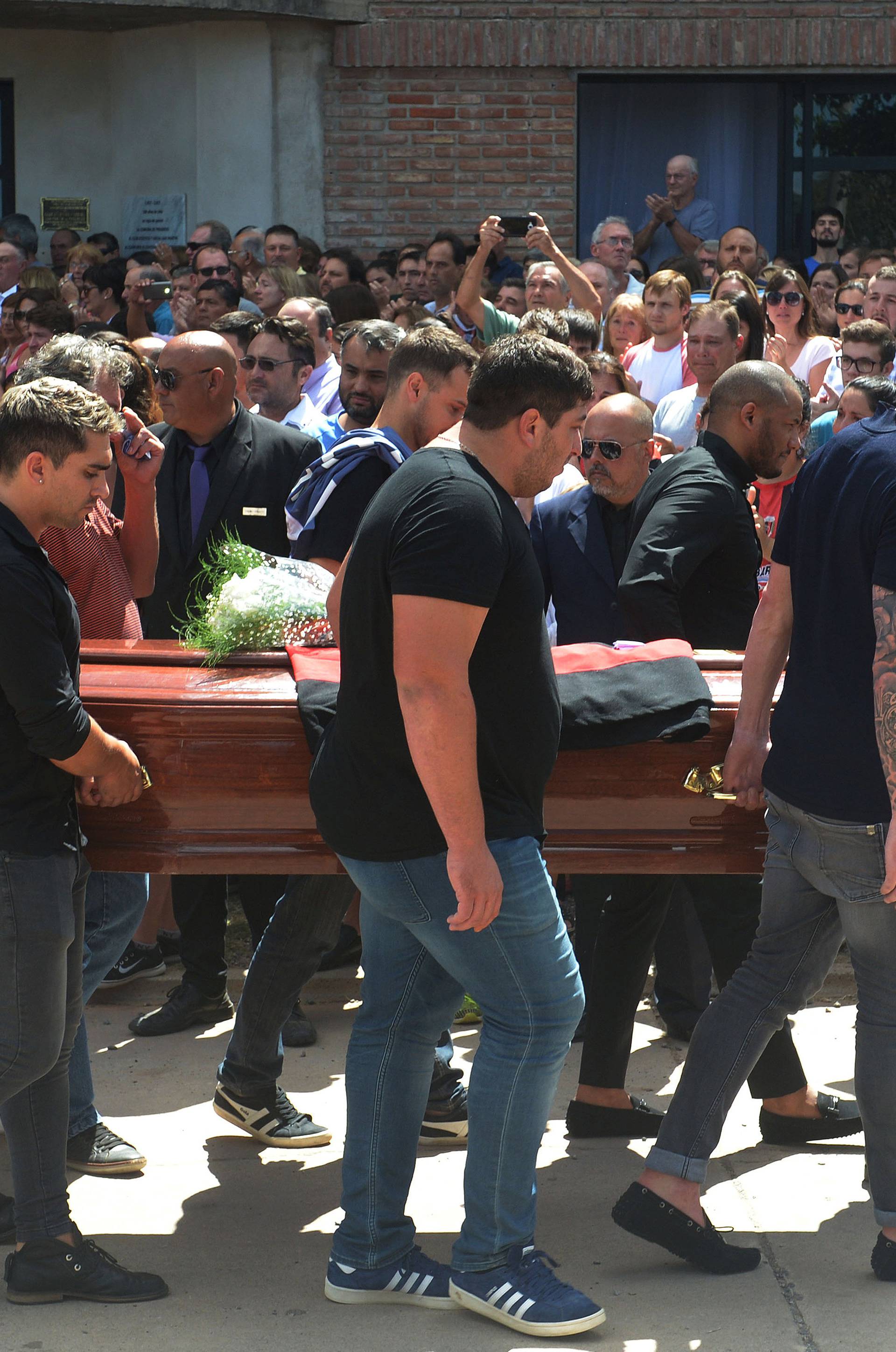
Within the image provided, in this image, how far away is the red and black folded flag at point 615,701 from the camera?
122 inches

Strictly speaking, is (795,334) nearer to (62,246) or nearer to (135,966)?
(135,966)

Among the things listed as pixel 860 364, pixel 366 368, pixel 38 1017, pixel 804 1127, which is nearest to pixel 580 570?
pixel 366 368

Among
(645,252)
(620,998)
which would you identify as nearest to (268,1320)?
(620,998)

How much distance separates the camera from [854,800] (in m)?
2.93

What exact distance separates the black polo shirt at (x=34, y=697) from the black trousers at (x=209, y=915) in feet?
4.85

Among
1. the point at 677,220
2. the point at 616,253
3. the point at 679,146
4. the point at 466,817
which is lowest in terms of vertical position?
the point at 466,817

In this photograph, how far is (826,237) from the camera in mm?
10648

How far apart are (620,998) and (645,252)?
8.71 meters

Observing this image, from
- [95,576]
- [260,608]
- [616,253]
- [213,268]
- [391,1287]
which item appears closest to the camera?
[391,1287]

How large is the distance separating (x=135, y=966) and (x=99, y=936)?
4.41 feet

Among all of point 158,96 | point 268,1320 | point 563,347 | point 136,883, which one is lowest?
point 268,1320

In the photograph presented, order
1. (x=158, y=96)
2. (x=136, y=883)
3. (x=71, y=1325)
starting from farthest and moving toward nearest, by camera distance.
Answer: (x=158, y=96)
(x=136, y=883)
(x=71, y=1325)

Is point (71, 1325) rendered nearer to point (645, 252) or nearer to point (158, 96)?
point (645, 252)

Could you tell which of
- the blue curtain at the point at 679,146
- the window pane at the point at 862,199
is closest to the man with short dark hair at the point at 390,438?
the blue curtain at the point at 679,146
